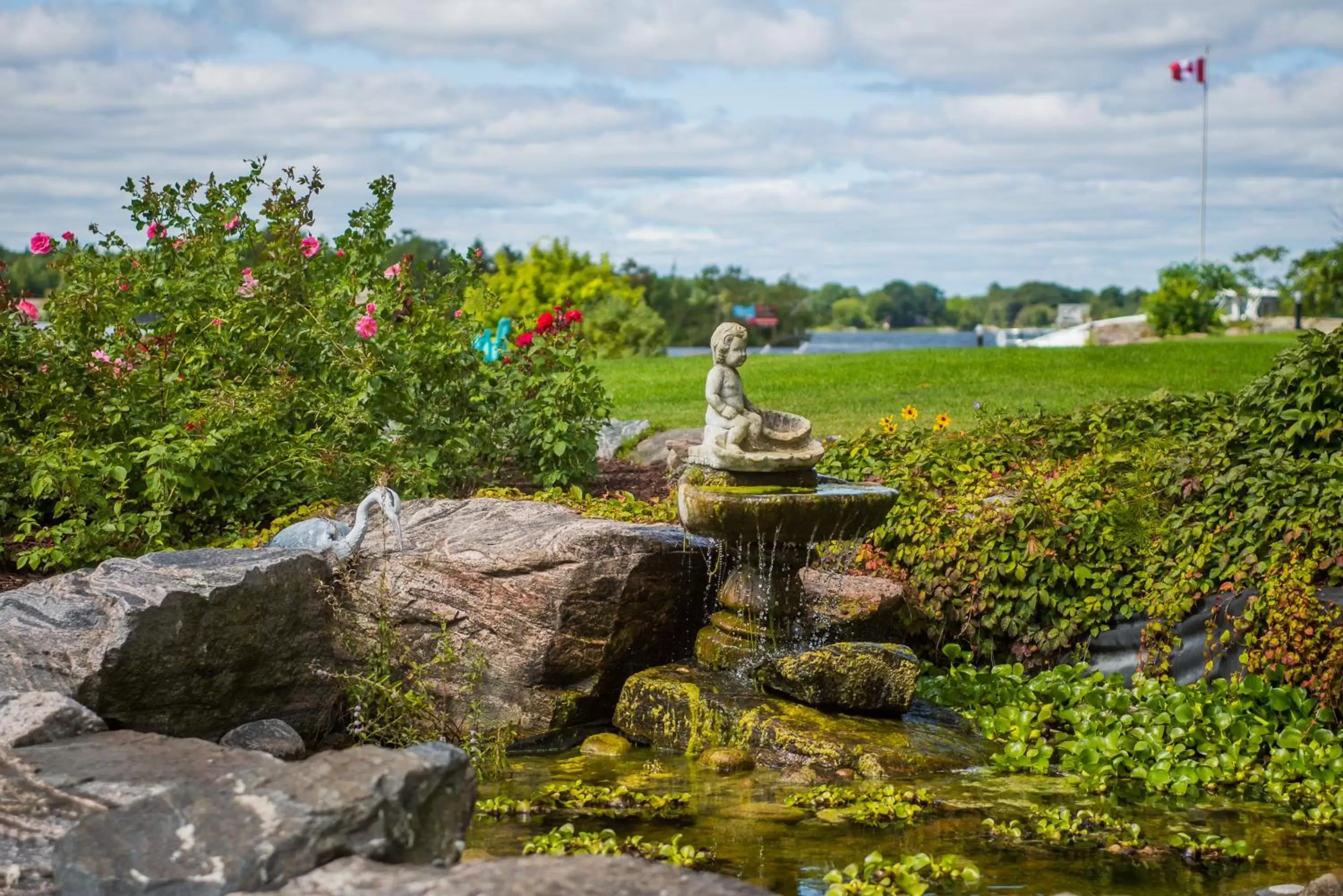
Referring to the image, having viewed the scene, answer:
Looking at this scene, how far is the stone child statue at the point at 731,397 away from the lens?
7449 millimetres

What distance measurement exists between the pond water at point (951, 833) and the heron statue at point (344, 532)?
149cm

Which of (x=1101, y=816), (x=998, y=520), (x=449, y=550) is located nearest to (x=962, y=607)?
(x=998, y=520)

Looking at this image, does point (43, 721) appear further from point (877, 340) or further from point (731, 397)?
point (877, 340)

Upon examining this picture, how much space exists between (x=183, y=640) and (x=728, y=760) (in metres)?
2.61

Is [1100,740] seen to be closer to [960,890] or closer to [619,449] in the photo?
[960,890]

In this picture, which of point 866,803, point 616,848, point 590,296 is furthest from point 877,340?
point 616,848

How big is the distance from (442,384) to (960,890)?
6223mm

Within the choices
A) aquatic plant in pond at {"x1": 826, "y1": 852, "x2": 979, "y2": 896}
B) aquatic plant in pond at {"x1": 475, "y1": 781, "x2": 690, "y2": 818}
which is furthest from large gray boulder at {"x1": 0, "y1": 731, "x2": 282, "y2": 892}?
aquatic plant in pond at {"x1": 826, "y1": 852, "x2": 979, "y2": 896}

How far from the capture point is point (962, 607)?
8.44 m

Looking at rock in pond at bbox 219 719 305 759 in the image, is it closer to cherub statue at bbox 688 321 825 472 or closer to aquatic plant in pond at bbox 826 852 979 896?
cherub statue at bbox 688 321 825 472

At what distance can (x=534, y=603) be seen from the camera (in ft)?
24.2

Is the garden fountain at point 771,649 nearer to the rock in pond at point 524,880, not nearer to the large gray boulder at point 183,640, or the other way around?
the large gray boulder at point 183,640

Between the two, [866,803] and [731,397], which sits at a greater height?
[731,397]

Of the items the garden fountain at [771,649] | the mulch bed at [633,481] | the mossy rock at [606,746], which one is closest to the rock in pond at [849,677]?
the garden fountain at [771,649]
